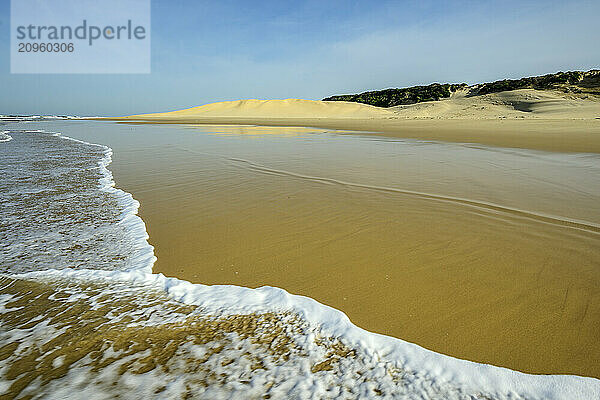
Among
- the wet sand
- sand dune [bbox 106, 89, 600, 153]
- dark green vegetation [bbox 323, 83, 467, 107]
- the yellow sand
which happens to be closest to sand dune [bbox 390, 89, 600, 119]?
sand dune [bbox 106, 89, 600, 153]

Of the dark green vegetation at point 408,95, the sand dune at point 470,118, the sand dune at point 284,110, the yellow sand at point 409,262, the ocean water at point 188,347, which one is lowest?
the ocean water at point 188,347

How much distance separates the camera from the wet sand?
6.35 ft

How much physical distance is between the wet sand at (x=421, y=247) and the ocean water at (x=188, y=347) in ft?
0.47

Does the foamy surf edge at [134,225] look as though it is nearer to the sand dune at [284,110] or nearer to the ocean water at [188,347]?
the ocean water at [188,347]

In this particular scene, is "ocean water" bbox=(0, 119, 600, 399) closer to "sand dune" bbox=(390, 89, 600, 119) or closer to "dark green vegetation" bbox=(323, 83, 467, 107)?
"sand dune" bbox=(390, 89, 600, 119)

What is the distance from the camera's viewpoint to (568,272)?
8.10 feet

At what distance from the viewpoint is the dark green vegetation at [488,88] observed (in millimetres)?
33438

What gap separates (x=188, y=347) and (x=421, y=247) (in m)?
2.01

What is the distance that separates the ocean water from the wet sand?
0.14m

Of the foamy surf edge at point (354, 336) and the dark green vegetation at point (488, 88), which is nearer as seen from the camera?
the foamy surf edge at point (354, 336)

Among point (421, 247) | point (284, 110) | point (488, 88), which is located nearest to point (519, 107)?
point (488, 88)

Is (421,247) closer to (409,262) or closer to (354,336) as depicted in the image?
(409,262)

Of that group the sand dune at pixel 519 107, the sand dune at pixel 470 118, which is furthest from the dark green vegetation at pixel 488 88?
the sand dune at pixel 519 107

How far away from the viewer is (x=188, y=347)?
5.90 feet
